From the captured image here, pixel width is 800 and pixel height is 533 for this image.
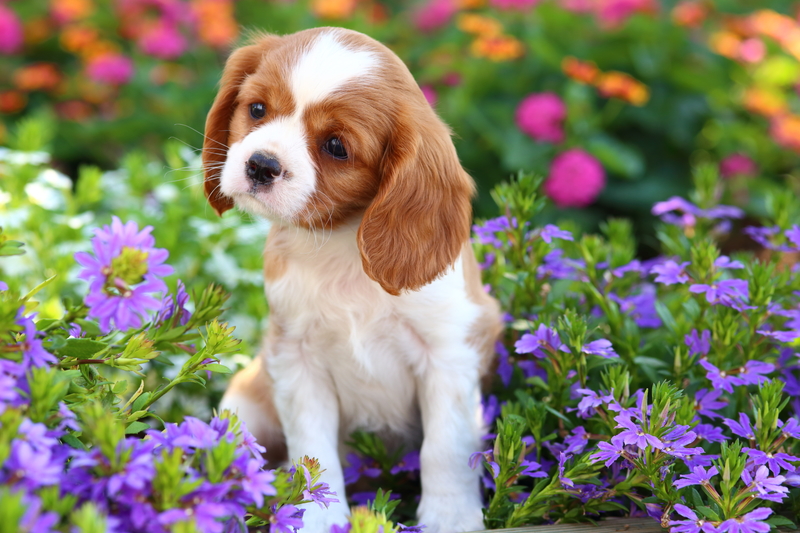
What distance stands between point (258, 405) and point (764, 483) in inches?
65.8

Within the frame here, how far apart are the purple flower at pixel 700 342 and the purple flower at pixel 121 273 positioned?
5.18ft

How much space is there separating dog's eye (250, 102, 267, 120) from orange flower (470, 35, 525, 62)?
3088 millimetres

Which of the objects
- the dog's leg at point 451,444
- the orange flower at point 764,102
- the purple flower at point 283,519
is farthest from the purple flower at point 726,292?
the orange flower at point 764,102

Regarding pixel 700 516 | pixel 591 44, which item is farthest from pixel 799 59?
pixel 700 516

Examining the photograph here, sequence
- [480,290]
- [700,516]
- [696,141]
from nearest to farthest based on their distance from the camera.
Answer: [700,516]
[480,290]
[696,141]

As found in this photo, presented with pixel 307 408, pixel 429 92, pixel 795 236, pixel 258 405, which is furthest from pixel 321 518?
pixel 429 92

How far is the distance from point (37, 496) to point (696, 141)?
16.5 feet

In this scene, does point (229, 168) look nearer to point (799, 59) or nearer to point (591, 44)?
point (591, 44)

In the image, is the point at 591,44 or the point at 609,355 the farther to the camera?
the point at 591,44

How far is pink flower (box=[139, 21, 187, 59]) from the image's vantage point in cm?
563

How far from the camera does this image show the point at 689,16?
18.4 feet

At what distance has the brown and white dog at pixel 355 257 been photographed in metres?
2.21

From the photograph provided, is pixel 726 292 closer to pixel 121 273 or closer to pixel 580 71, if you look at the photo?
pixel 121 273

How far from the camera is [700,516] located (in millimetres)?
1920
